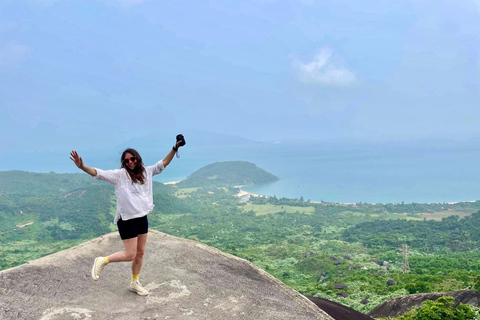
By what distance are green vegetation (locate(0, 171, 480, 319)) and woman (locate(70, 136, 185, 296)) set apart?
13.5 metres

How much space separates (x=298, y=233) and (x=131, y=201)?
138ft

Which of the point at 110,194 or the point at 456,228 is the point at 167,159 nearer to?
the point at 456,228

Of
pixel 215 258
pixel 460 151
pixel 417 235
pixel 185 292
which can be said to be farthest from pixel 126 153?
pixel 460 151

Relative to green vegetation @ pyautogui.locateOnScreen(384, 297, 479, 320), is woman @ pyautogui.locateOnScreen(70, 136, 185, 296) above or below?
above

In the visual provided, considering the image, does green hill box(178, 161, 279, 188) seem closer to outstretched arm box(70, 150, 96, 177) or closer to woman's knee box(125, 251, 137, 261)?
woman's knee box(125, 251, 137, 261)

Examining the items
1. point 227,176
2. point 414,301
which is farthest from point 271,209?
point 414,301

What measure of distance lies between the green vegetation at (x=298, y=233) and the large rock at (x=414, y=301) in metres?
5.08

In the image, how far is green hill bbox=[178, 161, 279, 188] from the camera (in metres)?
82.9

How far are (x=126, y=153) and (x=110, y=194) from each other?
2094 inches

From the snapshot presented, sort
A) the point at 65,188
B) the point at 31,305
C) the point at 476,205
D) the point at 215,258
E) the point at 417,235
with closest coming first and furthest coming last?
the point at 31,305
the point at 215,258
the point at 417,235
the point at 476,205
the point at 65,188

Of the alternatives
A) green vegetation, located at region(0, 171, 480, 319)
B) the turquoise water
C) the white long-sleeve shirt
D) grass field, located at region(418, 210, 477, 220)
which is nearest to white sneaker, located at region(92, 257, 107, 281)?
the white long-sleeve shirt

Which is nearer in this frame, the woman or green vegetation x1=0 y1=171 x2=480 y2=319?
the woman

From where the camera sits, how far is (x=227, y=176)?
3460 inches

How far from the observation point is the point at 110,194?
53.7 metres
